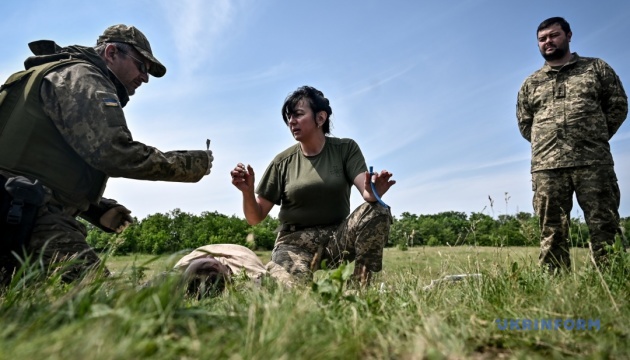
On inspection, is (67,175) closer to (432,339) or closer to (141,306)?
(141,306)

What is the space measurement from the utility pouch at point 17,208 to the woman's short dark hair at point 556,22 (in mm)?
4832

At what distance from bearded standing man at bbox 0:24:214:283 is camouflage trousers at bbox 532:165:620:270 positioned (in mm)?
3656

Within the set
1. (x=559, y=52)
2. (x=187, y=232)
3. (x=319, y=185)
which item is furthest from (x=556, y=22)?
(x=187, y=232)

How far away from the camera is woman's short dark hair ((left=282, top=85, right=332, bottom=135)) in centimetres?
459

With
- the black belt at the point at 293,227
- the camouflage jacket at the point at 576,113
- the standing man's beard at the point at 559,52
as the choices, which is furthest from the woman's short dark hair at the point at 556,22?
the black belt at the point at 293,227

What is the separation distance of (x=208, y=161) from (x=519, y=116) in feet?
11.9

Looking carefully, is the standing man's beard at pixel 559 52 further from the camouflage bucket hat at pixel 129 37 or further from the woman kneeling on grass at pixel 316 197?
the camouflage bucket hat at pixel 129 37

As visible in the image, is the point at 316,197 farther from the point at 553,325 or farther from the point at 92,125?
the point at 553,325

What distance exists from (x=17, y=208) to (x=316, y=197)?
236cm

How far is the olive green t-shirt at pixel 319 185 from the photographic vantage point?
14.2 ft

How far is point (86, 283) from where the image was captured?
1806 millimetres

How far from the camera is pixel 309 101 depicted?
4594 mm

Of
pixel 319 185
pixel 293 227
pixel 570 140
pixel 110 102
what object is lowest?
pixel 293 227

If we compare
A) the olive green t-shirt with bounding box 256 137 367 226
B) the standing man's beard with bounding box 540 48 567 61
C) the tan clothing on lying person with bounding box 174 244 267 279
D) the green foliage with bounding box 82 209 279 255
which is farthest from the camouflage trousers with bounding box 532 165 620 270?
the green foliage with bounding box 82 209 279 255
